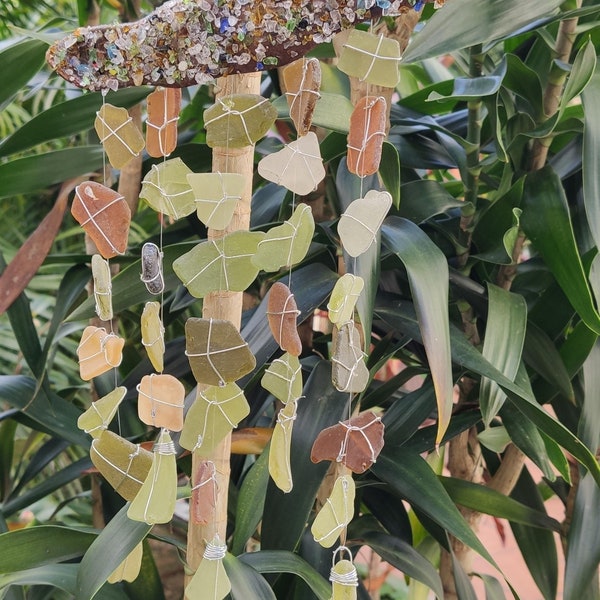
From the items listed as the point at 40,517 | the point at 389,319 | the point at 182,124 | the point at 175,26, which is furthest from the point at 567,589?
the point at 40,517

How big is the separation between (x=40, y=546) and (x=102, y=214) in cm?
25

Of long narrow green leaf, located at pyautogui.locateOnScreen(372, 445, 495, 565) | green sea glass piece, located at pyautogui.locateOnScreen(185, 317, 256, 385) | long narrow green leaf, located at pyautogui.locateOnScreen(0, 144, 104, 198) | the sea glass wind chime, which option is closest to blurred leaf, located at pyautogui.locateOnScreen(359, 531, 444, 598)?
long narrow green leaf, located at pyautogui.locateOnScreen(372, 445, 495, 565)

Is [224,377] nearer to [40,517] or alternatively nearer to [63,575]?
[63,575]

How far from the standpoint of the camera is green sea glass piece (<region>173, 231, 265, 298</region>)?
31 cm

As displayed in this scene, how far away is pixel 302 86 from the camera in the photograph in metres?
0.30

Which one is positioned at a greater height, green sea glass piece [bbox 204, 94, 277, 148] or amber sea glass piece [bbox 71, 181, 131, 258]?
green sea glass piece [bbox 204, 94, 277, 148]

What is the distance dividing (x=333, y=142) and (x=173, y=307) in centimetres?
20

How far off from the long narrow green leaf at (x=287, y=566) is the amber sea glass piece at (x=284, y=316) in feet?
0.55

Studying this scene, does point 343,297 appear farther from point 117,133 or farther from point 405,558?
point 405,558

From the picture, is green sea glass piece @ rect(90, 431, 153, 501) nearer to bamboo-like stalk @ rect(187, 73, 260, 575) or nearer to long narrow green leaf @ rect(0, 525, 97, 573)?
bamboo-like stalk @ rect(187, 73, 260, 575)

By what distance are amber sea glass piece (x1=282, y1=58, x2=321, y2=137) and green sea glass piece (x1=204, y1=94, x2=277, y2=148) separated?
11 mm

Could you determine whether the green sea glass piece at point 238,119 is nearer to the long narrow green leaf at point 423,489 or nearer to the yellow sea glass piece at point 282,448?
the yellow sea glass piece at point 282,448

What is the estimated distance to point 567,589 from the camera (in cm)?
53

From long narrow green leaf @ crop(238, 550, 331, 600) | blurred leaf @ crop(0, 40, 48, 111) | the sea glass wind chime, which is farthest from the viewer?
blurred leaf @ crop(0, 40, 48, 111)
